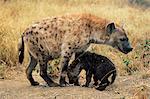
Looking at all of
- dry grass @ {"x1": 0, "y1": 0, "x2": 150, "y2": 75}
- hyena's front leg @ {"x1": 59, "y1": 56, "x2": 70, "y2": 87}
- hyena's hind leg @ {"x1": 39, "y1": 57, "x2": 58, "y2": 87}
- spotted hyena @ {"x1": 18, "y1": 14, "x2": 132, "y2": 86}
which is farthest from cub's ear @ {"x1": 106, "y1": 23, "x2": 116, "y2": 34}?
dry grass @ {"x1": 0, "y1": 0, "x2": 150, "y2": 75}

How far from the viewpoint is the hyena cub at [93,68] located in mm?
7887

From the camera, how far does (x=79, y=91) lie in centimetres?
734

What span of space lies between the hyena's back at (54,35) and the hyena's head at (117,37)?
368 mm

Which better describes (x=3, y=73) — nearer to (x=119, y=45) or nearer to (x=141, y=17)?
(x=119, y=45)

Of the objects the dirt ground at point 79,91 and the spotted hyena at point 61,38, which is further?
the spotted hyena at point 61,38

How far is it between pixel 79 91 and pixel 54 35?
974 millimetres

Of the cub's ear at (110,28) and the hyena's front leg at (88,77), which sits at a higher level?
the cub's ear at (110,28)

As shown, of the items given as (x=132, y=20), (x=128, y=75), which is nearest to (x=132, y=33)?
(x=132, y=20)

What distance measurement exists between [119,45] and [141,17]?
7.74 m

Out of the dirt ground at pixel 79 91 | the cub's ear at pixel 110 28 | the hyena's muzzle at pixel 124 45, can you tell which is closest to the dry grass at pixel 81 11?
the hyena's muzzle at pixel 124 45

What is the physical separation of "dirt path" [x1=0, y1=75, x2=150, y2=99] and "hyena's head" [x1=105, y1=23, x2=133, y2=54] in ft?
1.84

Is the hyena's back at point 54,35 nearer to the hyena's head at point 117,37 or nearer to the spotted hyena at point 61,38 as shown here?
the spotted hyena at point 61,38

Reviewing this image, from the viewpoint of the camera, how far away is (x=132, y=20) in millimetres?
15000

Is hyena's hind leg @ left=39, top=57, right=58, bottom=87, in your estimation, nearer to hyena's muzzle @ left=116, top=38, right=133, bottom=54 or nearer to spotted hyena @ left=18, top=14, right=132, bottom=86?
spotted hyena @ left=18, top=14, right=132, bottom=86
